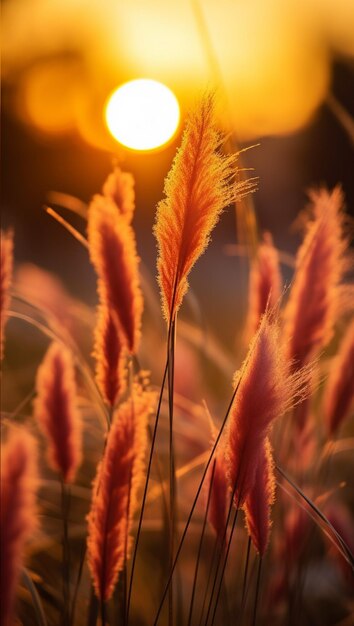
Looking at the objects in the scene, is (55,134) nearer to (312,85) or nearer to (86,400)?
(312,85)

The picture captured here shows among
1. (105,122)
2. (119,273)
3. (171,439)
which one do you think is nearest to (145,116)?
(119,273)

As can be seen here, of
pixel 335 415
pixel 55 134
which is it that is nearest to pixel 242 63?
pixel 335 415

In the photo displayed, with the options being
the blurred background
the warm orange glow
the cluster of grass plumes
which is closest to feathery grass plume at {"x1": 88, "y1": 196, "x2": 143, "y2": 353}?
the cluster of grass plumes

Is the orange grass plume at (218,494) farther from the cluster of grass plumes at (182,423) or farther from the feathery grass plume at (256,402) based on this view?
the feathery grass plume at (256,402)

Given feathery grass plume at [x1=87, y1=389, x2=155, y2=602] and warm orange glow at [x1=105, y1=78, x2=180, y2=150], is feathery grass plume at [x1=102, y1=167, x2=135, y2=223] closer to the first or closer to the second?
feathery grass plume at [x1=87, y1=389, x2=155, y2=602]

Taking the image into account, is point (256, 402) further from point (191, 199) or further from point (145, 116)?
point (145, 116)

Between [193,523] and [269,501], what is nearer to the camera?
[269,501]

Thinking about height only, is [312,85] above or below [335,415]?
above
